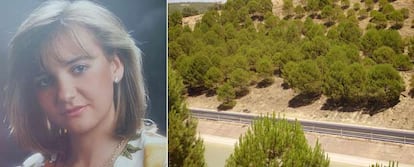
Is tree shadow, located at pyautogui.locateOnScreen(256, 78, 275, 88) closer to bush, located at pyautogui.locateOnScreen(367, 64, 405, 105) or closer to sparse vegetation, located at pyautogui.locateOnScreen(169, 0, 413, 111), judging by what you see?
sparse vegetation, located at pyautogui.locateOnScreen(169, 0, 413, 111)

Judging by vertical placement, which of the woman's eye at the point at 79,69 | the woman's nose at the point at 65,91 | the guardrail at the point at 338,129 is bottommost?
the guardrail at the point at 338,129

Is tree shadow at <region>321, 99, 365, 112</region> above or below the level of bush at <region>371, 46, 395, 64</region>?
below

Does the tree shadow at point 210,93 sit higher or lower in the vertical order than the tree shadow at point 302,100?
higher

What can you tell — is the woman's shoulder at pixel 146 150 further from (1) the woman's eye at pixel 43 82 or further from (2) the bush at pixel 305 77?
(2) the bush at pixel 305 77

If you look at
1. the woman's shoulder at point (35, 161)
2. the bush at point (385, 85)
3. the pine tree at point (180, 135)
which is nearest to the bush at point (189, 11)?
the bush at point (385, 85)

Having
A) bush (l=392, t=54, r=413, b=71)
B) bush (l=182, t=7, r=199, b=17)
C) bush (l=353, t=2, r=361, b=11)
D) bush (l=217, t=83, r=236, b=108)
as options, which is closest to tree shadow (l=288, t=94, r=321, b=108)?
bush (l=217, t=83, r=236, b=108)

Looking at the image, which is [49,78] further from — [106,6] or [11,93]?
[106,6]

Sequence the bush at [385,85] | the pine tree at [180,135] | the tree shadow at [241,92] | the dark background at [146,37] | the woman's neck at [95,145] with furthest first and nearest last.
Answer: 1. the tree shadow at [241,92]
2. the bush at [385,85]
3. the pine tree at [180,135]
4. the woman's neck at [95,145]
5. the dark background at [146,37]
